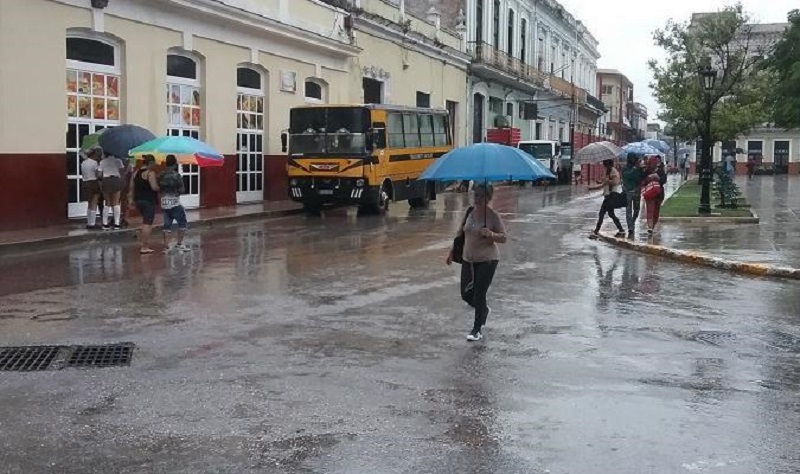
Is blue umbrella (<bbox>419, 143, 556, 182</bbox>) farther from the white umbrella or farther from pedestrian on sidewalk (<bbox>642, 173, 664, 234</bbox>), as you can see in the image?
the white umbrella

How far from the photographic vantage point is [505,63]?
1944 inches

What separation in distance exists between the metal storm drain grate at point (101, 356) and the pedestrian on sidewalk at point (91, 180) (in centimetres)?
1013

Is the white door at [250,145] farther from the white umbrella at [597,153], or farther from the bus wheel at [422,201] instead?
the white umbrella at [597,153]

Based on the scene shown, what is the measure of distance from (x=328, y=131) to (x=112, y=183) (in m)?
7.50

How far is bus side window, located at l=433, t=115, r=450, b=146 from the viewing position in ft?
93.7

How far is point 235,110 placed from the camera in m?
25.1

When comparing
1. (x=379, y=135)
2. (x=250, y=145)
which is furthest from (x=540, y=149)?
(x=379, y=135)

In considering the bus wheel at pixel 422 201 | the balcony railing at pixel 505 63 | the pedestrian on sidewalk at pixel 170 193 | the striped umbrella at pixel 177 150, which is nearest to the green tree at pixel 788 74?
the bus wheel at pixel 422 201

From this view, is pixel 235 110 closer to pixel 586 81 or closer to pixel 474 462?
pixel 474 462

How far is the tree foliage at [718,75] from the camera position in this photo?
3588cm

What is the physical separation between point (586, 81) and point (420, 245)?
65.2 metres

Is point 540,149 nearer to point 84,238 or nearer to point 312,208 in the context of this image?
point 312,208

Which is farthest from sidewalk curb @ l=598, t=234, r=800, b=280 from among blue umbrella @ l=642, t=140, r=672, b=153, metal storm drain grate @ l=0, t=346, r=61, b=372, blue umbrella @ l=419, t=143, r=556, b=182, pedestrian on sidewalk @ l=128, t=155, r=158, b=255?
blue umbrella @ l=642, t=140, r=672, b=153

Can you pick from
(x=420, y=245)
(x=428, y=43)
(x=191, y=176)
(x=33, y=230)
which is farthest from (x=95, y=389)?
(x=428, y=43)
